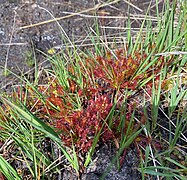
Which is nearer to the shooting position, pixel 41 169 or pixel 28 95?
pixel 41 169

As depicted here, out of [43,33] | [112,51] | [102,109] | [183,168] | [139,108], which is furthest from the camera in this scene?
[43,33]

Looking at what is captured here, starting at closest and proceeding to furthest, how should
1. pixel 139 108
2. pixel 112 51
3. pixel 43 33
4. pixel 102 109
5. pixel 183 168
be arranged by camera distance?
pixel 183 168 → pixel 102 109 → pixel 139 108 → pixel 112 51 → pixel 43 33

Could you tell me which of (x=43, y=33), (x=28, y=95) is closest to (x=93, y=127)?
(x=28, y=95)

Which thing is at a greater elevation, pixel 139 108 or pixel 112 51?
pixel 112 51

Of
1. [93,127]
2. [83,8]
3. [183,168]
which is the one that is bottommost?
[183,168]

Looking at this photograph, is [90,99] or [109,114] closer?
[109,114]

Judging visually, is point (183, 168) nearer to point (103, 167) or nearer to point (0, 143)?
point (103, 167)
